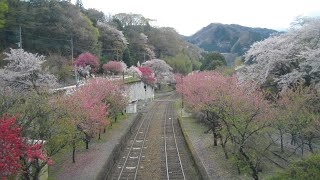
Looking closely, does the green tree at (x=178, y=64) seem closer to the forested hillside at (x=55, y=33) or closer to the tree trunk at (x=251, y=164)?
the forested hillside at (x=55, y=33)

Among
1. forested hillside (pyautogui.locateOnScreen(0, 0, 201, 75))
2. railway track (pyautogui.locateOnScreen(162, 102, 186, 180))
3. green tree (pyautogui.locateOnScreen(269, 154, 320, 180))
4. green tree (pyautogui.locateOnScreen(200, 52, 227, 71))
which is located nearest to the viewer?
green tree (pyautogui.locateOnScreen(269, 154, 320, 180))

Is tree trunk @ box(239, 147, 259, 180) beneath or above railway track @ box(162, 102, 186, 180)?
above

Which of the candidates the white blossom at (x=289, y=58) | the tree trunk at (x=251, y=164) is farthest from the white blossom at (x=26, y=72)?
the tree trunk at (x=251, y=164)

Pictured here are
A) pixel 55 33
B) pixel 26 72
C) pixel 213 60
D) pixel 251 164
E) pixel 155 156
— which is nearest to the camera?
pixel 251 164

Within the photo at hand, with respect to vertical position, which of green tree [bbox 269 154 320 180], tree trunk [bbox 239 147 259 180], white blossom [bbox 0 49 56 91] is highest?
white blossom [bbox 0 49 56 91]

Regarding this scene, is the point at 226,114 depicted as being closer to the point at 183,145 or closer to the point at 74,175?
the point at 74,175

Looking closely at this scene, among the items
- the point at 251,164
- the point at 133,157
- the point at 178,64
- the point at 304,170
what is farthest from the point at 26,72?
the point at 178,64

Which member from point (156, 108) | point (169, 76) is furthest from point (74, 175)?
point (169, 76)

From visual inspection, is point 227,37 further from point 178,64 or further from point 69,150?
point 69,150

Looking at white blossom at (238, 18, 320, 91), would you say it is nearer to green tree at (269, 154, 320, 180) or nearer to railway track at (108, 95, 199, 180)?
railway track at (108, 95, 199, 180)

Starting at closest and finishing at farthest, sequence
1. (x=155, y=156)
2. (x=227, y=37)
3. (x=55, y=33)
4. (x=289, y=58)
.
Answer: (x=155, y=156) < (x=289, y=58) < (x=55, y=33) < (x=227, y=37)

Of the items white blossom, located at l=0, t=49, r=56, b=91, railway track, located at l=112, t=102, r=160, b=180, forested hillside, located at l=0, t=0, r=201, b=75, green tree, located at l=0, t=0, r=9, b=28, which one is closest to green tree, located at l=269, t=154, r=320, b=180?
railway track, located at l=112, t=102, r=160, b=180

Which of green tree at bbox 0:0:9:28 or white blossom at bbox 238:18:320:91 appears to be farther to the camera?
green tree at bbox 0:0:9:28

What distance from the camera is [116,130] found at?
31141mm
